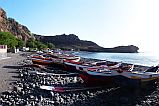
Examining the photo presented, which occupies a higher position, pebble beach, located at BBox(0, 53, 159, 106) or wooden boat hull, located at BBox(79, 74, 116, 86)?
wooden boat hull, located at BBox(79, 74, 116, 86)

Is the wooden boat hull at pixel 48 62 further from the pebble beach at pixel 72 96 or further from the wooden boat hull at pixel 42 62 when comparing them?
the pebble beach at pixel 72 96

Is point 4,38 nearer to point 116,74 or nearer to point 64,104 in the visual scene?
point 116,74

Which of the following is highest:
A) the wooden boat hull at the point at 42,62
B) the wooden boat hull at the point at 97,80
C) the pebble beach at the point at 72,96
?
the wooden boat hull at the point at 42,62

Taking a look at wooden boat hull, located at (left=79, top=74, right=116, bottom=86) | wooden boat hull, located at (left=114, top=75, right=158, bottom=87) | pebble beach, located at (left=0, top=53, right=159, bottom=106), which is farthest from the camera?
wooden boat hull, located at (left=79, top=74, right=116, bottom=86)

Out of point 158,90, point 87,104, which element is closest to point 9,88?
point 87,104

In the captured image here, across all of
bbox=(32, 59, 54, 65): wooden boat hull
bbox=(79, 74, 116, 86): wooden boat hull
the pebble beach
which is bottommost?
the pebble beach

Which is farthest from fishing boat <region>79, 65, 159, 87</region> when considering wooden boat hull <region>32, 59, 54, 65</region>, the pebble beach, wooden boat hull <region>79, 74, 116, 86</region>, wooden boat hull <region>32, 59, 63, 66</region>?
wooden boat hull <region>32, 59, 54, 65</region>

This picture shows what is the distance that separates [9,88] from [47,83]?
4917 millimetres

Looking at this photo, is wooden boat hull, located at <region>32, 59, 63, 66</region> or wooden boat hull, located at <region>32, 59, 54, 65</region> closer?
wooden boat hull, located at <region>32, 59, 63, 66</region>

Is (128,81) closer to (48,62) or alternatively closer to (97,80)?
(97,80)

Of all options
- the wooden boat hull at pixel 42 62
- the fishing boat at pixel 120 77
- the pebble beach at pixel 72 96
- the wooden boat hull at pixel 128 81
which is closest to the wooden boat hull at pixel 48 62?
the wooden boat hull at pixel 42 62

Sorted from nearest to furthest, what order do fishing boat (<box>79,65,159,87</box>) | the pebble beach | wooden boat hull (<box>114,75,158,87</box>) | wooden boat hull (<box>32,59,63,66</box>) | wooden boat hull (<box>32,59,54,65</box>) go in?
1. the pebble beach
2. wooden boat hull (<box>114,75,158,87</box>)
3. fishing boat (<box>79,65,159,87</box>)
4. wooden boat hull (<box>32,59,63,66</box>)
5. wooden boat hull (<box>32,59,54,65</box>)

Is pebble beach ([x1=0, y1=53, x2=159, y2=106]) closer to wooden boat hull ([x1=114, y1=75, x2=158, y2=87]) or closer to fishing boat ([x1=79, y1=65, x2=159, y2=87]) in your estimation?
wooden boat hull ([x1=114, y1=75, x2=158, y2=87])

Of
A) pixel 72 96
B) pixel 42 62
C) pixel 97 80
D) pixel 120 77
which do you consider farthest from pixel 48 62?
pixel 72 96
